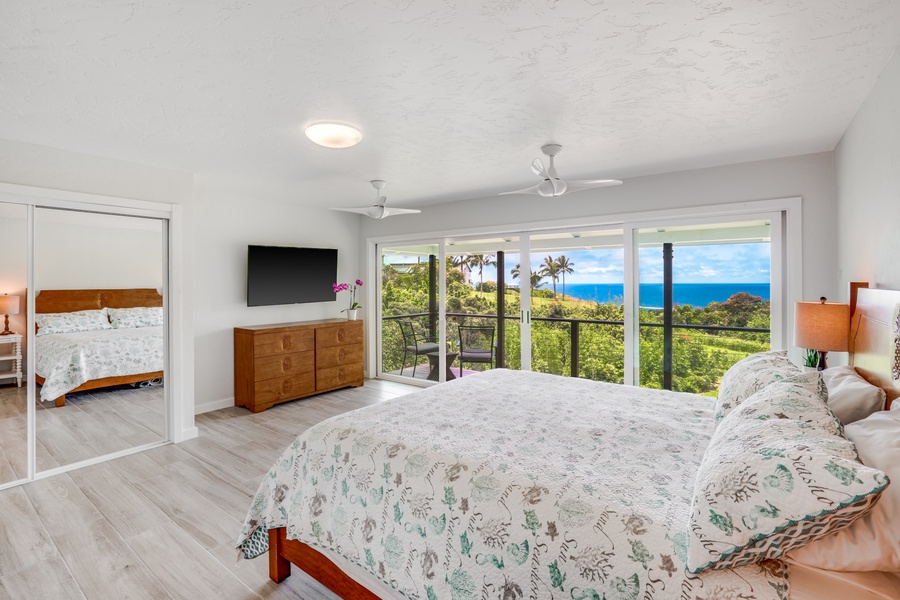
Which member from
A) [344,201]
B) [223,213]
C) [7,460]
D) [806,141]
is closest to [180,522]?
[7,460]

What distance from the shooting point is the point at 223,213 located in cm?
481

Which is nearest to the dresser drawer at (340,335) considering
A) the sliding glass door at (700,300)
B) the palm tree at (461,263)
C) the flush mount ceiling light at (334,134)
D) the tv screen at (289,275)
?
the tv screen at (289,275)

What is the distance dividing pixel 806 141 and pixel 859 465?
296 centimetres

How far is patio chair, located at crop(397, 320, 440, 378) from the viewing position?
5828 millimetres

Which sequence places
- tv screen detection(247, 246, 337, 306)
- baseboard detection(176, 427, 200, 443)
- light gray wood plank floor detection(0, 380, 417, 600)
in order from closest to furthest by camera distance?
light gray wood plank floor detection(0, 380, 417, 600), baseboard detection(176, 427, 200, 443), tv screen detection(247, 246, 337, 306)

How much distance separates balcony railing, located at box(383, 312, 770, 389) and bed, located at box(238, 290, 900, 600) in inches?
61.7

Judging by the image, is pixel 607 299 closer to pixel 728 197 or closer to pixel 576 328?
pixel 576 328

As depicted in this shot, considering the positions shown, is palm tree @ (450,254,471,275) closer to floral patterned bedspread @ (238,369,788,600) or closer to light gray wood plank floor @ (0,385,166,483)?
floral patterned bedspread @ (238,369,788,600)

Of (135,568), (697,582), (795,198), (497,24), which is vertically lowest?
(135,568)

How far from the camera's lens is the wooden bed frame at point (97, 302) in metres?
3.16

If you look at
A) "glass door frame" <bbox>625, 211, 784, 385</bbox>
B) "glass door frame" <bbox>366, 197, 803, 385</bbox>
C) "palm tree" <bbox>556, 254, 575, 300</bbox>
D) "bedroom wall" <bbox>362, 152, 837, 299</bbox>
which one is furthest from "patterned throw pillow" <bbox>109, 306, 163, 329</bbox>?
"glass door frame" <bbox>625, 211, 784, 385</bbox>

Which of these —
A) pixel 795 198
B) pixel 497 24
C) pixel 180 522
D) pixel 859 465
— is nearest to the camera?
pixel 859 465

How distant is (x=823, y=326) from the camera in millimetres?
2449

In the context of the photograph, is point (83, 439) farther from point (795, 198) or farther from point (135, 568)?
point (795, 198)
